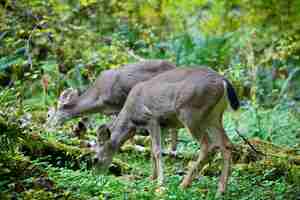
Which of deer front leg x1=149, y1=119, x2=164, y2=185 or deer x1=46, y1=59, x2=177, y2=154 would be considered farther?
deer x1=46, y1=59, x2=177, y2=154

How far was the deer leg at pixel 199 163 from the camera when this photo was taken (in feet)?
23.5

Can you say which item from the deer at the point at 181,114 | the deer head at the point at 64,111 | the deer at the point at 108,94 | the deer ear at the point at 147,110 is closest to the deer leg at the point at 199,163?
the deer at the point at 181,114

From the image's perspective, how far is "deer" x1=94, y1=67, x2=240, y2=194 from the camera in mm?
7215

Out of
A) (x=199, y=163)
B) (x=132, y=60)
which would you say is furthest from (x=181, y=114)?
(x=132, y=60)

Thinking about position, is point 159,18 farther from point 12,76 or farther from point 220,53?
point 12,76

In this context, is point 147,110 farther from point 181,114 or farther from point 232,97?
point 232,97

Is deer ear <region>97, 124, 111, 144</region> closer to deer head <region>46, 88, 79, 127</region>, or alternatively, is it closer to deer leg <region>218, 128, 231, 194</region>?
deer leg <region>218, 128, 231, 194</region>

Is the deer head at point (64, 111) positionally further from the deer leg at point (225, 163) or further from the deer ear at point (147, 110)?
the deer leg at point (225, 163)

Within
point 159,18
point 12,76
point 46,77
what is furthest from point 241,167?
point 159,18

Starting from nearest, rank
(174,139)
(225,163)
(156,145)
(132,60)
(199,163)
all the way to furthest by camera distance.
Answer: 1. (225,163)
2. (199,163)
3. (156,145)
4. (174,139)
5. (132,60)

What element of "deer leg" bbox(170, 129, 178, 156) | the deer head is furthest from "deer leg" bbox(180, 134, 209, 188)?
the deer head

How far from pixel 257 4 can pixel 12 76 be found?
5.61m

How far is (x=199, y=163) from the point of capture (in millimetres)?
7355

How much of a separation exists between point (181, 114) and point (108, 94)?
113 inches
